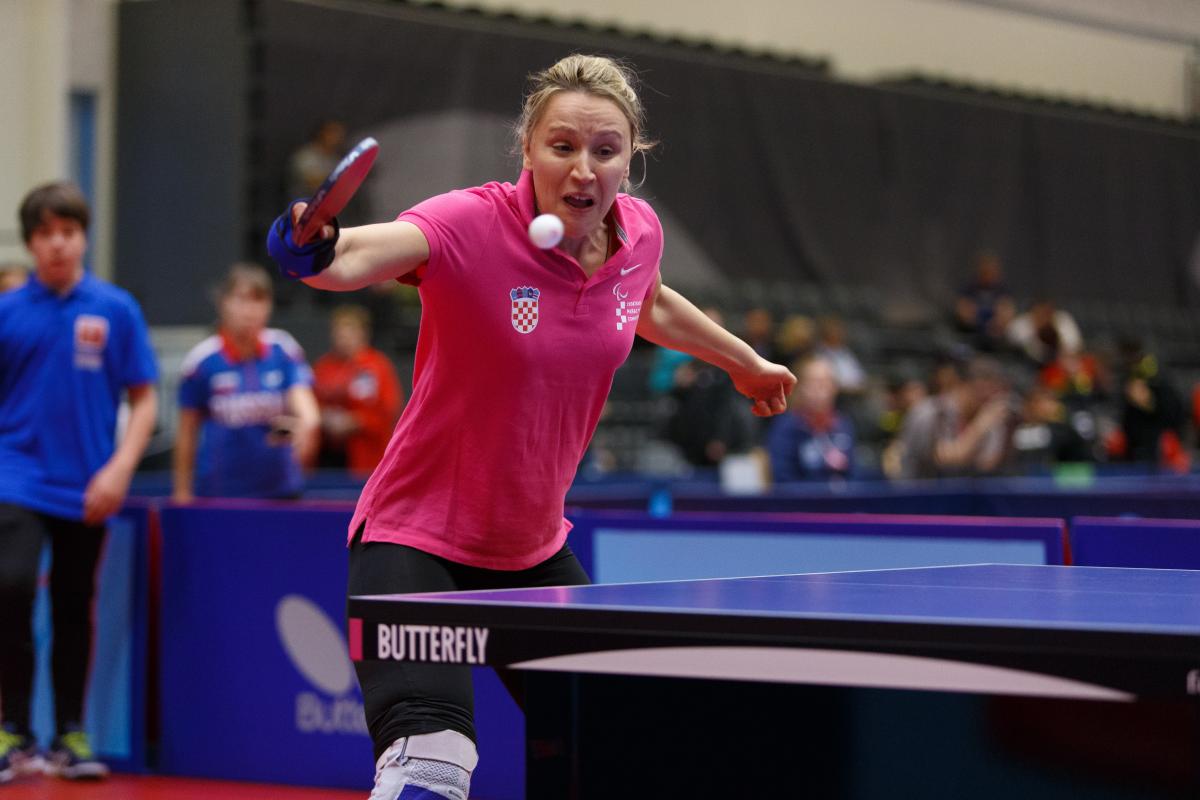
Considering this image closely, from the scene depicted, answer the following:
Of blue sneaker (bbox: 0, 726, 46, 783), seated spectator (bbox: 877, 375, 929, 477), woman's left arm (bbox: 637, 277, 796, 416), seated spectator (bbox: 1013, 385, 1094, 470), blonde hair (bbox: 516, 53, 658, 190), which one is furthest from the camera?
seated spectator (bbox: 877, 375, 929, 477)

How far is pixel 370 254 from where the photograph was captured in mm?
2615

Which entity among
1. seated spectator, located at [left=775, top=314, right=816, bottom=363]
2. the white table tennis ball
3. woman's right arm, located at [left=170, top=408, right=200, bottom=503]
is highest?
seated spectator, located at [left=775, top=314, right=816, bottom=363]

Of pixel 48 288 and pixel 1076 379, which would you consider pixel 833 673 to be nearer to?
pixel 48 288

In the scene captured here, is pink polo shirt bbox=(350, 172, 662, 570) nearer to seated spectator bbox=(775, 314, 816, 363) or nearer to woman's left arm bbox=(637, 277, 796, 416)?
woman's left arm bbox=(637, 277, 796, 416)

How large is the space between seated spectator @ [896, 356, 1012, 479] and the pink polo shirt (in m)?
6.84

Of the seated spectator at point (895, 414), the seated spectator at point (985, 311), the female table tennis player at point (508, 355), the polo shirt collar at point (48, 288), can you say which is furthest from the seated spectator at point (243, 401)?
the seated spectator at point (985, 311)

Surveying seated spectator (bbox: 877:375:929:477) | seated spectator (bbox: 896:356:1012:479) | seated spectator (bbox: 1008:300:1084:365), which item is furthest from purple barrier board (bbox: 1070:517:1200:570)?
seated spectator (bbox: 1008:300:1084:365)

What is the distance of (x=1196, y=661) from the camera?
71.4 inches

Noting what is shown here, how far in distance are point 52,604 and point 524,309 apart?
297 centimetres

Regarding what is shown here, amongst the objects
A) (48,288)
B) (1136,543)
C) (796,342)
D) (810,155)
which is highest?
(810,155)

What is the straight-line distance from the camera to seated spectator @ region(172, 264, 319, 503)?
6547mm

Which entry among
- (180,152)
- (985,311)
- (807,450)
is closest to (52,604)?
(807,450)

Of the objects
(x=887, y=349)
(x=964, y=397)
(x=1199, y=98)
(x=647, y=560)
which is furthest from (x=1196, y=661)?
(x=1199, y=98)

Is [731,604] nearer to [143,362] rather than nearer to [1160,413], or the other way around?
[143,362]
